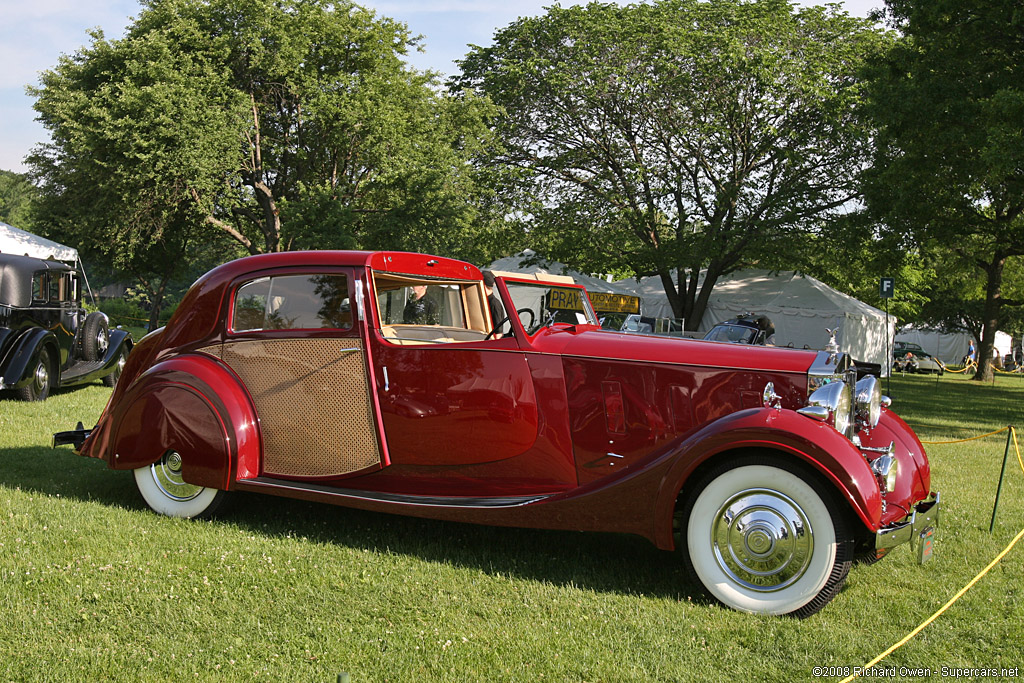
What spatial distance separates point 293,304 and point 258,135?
2230cm

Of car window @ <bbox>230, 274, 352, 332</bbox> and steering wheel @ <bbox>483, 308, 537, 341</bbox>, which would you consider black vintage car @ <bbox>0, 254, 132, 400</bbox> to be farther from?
steering wheel @ <bbox>483, 308, 537, 341</bbox>

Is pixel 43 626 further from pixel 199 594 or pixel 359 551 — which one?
pixel 359 551

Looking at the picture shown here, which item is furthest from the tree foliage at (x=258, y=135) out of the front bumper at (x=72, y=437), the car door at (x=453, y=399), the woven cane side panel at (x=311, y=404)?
the car door at (x=453, y=399)

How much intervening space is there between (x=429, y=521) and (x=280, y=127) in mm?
23926

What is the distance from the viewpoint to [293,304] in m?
5.24

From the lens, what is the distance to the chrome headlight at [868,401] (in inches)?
175

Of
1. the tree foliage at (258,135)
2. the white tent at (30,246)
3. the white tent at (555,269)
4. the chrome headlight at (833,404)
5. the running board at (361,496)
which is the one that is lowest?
the running board at (361,496)

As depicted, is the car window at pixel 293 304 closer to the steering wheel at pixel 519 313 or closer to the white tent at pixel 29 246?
the steering wheel at pixel 519 313

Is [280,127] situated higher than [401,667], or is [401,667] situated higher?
[280,127]

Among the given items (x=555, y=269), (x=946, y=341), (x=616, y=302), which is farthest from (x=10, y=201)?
(x=616, y=302)

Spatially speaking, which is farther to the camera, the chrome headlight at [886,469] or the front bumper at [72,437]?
the front bumper at [72,437]

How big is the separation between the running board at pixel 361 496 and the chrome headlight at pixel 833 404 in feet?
4.98

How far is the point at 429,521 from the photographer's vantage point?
224 inches

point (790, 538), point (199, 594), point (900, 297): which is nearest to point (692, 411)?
point (790, 538)
